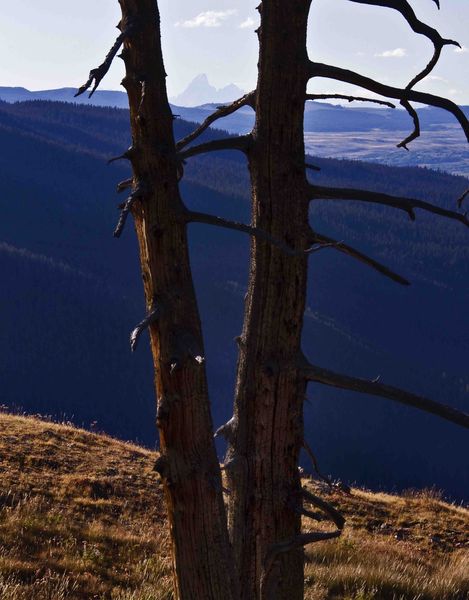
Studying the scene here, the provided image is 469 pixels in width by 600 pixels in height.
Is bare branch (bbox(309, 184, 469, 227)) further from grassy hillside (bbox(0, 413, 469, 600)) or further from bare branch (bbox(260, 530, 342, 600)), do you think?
grassy hillside (bbox(0, 413, 469, 600))

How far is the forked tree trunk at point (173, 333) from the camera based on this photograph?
4.24m

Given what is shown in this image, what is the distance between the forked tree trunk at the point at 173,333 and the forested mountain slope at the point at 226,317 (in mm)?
101283

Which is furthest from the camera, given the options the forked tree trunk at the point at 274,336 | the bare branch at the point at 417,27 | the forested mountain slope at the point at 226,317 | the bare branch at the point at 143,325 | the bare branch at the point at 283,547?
the forested mountain slope at the point at 226,317

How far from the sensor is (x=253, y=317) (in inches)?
202

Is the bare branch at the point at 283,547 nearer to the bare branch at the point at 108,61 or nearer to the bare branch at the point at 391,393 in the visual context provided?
the bare branch at the point at 391,393

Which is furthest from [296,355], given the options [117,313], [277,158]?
[117,313]


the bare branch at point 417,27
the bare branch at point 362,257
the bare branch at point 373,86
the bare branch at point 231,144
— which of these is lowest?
the bare branch at point 362,257

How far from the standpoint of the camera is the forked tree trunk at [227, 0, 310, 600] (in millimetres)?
4945

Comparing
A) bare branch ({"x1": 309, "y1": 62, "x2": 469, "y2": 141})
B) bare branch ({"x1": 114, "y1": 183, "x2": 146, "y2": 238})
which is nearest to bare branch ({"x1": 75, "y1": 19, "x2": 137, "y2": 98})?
bare branch ({"x1": 114, "y1": 183, "x2": 146, "y2": 238})

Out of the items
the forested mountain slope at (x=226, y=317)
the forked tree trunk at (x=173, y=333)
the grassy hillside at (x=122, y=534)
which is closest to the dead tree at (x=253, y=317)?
the forked tree trunk at (x=173, y=333)

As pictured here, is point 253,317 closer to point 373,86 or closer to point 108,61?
point 373,86

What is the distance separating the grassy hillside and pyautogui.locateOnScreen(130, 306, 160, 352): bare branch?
94.4 inches

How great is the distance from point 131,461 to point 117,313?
11528 centimetres

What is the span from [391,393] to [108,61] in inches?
88.7
